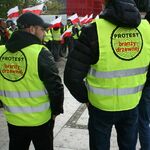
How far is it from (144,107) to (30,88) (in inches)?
55.1

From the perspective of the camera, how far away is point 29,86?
129 inches

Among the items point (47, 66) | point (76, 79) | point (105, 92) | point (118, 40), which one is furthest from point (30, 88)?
point (118, 40)

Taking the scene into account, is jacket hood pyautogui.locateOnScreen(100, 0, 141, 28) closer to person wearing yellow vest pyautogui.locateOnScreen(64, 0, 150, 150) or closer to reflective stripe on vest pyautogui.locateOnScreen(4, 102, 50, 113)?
person wearing yellow vest pyautogui.locateOnScreen(64, 0, 150, 150)

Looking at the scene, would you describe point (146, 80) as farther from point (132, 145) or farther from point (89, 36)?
point (89, 36)

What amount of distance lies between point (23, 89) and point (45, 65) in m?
0.31

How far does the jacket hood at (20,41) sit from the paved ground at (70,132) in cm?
210

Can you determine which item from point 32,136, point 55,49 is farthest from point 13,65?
point 55,49

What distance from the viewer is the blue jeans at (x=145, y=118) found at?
4.04 metres

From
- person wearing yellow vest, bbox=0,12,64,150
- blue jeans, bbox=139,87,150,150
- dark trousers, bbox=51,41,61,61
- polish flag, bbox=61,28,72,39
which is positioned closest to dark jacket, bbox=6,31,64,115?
person wearing yellow vest, bbox=0,12,64,150

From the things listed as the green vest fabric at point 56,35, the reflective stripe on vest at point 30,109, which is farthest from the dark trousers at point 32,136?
the green vest fabric at point 56,35

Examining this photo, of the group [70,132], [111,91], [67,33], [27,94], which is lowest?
[67,33]

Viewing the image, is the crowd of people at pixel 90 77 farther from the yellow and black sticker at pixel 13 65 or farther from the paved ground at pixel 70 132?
the paved ground at pixel 70 132

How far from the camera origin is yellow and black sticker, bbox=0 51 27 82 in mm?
3289

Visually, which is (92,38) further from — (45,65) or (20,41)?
(20,41)
